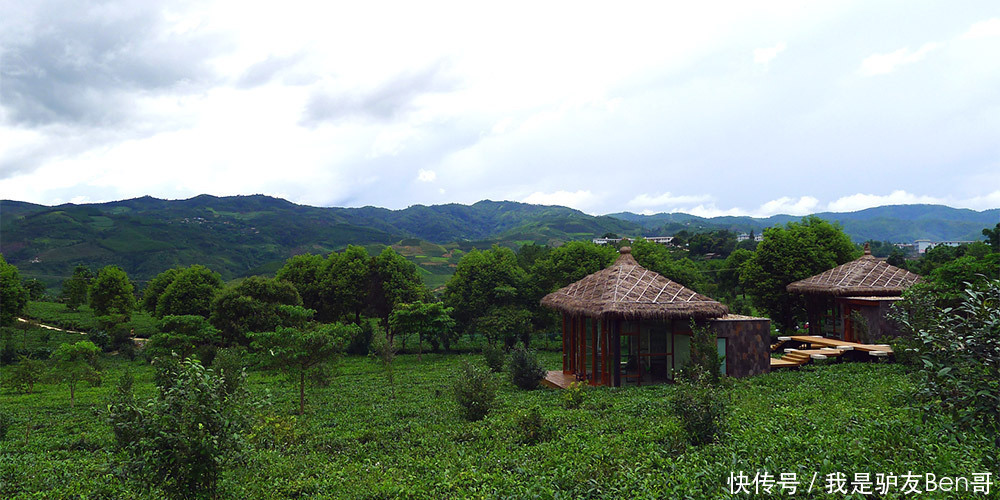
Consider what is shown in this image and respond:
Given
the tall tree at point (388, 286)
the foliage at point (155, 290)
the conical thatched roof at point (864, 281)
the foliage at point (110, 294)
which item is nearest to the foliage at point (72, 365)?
the tall tree at point (388, 286)

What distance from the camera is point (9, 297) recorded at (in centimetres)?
3650

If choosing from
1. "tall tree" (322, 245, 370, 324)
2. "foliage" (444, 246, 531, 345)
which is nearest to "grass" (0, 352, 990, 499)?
"foliage" (444, 246, 531, 345)

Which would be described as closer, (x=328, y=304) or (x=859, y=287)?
(x=859, y=287)

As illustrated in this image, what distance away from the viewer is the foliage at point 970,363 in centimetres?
548

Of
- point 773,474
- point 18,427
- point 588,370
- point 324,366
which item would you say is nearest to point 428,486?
point 773,474

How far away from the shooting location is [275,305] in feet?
101

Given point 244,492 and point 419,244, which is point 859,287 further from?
point 419,244

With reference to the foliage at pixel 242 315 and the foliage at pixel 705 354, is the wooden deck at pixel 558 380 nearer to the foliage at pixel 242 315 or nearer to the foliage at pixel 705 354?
the foliage at pixel 705 354

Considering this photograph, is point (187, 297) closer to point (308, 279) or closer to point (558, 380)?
point (308, 279)

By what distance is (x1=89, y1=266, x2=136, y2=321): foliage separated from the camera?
40.8 m

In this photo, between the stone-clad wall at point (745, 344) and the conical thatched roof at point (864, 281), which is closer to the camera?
the stone-clad wall at point (745, 344)

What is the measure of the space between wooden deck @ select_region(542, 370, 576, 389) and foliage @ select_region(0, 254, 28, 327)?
126 ft

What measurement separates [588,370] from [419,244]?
123791 mm

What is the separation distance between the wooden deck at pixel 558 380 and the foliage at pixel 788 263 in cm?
1345
